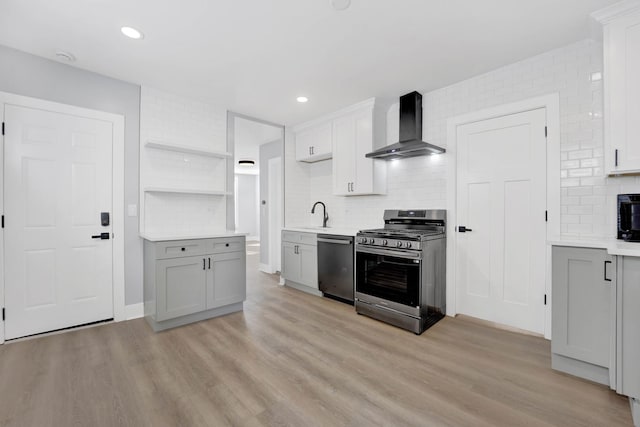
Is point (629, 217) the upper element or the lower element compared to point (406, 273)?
upper

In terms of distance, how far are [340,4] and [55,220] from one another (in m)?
3.29

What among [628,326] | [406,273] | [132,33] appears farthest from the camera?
[406,273]

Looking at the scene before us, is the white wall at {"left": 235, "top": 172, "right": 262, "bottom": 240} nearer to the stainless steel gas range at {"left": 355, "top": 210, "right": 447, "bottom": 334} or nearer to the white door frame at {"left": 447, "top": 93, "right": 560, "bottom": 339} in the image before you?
the stainless steel gas range at {"left": 355, "top": 210, "right": 447, "bottom": 334}

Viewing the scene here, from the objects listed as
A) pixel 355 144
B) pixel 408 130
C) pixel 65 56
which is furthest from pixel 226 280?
pixel 408 130

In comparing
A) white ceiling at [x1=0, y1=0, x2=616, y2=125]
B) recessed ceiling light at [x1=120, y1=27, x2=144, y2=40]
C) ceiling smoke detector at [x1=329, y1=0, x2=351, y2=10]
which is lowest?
ceiling smoke detector at [x1=329, y1=0, x2=351, y2=10]

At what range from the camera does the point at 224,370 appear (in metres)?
2.14

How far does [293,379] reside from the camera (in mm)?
2021

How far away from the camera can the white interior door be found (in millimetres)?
5498

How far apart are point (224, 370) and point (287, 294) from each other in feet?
6.55

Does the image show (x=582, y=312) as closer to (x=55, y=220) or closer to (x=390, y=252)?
(x=390, y=252)

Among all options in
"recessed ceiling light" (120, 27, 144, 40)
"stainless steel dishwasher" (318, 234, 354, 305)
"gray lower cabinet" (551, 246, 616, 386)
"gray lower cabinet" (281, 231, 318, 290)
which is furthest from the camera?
"gray lower cabinet" (281, 231, 318, 290)

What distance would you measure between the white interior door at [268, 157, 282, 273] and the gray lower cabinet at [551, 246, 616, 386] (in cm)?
422

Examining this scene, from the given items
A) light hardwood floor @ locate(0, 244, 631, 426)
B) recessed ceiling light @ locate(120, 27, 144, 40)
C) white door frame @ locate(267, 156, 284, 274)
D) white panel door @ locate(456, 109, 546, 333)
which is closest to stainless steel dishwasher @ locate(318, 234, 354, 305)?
light hardwood floor @ locate(0, 244, 631, 426)

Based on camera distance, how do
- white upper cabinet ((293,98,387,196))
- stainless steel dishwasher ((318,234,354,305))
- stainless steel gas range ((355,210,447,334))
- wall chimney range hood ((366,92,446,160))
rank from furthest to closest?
white upper cabinet ((293,98,387,196)) < stainless steel dishwasher ((318,234,354,305)) < wall chimney range hood ((366,92,446,160)) < stainless steel gas range ((355,210,447,334))
